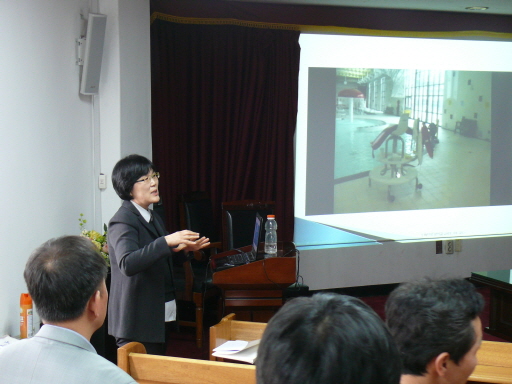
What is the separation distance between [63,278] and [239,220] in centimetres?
323

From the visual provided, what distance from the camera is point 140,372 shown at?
1.78m

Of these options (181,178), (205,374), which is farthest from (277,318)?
(181,178)

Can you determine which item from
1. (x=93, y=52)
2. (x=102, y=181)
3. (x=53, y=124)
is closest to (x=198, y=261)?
(x=102, y=181)

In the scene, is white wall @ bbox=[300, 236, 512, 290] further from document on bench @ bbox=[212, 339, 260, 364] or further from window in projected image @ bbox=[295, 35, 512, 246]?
document on bench @ bbox=[212, 339, 260, 364]

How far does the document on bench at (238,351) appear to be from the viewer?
2072 millimetres

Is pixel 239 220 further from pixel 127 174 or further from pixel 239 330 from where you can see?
pixel 239 330

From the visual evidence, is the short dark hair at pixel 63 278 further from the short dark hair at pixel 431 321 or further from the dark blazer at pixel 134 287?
the dark blazer at pixel 134 287

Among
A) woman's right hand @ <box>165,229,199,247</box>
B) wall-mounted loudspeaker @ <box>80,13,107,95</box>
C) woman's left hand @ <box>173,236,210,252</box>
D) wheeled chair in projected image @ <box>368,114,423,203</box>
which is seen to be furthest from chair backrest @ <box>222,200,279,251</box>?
woman's right hand @ <box>165,229,199,247</box>

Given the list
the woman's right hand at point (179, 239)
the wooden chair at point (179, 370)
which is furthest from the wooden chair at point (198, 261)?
the wooden chair at point (179, 370)

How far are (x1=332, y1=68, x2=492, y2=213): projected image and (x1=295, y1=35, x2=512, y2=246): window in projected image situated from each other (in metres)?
0.01

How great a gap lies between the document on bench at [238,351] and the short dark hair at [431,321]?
85 centimetres

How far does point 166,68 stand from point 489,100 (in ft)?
11.1

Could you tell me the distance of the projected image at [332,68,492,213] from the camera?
5.54m

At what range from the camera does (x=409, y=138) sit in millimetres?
5723
